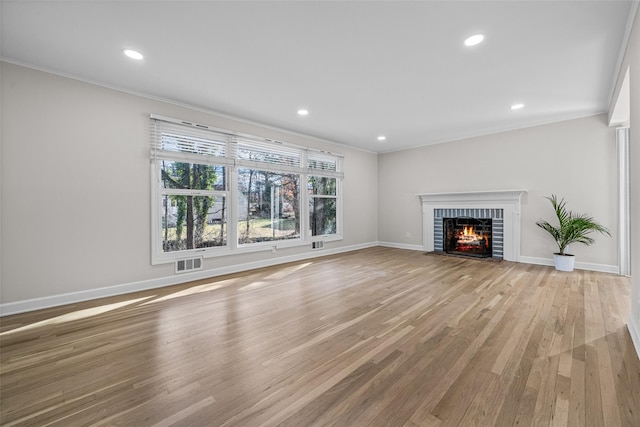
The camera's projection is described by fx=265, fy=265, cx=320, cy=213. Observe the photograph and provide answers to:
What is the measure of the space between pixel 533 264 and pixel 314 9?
5518 millimetres

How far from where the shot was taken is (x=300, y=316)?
2.70 m

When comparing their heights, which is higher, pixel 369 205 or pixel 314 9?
pixel 314 9

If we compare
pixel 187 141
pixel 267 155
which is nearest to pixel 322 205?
pixel 267 155

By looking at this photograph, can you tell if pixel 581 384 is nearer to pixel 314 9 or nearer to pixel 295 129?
pixel 314 9

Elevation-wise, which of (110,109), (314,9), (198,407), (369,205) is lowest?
(198,407)

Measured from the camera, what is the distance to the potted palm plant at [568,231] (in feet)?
13.9

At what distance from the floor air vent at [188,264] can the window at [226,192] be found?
4.0 inches

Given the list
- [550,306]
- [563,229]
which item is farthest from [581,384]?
[563,229]

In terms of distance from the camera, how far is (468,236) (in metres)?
5.96

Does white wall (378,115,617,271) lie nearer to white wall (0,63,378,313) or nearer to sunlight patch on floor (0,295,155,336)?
white wall (0,63,378,313)

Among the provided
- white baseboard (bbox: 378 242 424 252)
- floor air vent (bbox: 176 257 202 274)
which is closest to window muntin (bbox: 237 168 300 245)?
floor air vent (bbox: 176 257 202 274)

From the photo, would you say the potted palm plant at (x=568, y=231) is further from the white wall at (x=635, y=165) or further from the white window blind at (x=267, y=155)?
the white window blind at (x=267, y=155)

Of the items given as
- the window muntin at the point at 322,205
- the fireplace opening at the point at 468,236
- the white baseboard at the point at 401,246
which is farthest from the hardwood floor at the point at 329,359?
the white baseboard at the point at 401,246

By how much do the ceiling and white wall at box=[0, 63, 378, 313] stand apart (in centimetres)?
27
